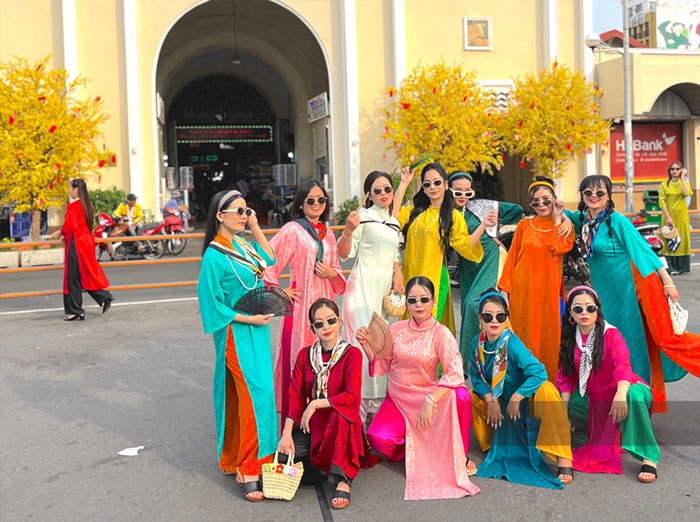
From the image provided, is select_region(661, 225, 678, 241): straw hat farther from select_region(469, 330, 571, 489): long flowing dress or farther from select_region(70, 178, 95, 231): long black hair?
select_region(70, 178, 95, 231): long black hair

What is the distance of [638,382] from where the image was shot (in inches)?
167

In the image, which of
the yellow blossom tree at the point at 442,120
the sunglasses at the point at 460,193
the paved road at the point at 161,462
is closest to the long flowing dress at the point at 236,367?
the paved road at the point at 161,462

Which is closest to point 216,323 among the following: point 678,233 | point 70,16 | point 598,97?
point 678,233

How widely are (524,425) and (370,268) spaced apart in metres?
1.51

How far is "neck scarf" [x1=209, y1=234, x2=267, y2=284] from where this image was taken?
161 inches

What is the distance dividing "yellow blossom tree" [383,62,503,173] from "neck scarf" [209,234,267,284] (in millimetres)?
17505

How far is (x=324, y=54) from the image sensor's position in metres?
23.4

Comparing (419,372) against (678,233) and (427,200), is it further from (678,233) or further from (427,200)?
(678,233)

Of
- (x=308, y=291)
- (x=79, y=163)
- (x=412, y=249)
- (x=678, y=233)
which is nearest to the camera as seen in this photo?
(x=308, y=291)

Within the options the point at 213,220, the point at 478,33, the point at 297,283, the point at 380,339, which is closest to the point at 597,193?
the point at 380,339

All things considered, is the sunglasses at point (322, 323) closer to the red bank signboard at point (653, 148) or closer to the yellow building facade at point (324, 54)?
the yellow building facade at point (324, 54)

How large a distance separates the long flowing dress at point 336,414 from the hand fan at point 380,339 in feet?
0.91

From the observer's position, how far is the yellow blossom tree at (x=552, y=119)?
22766 mm

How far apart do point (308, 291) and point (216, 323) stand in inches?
38.6
